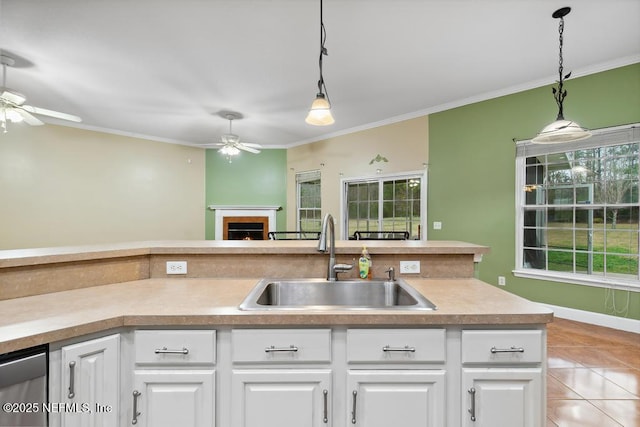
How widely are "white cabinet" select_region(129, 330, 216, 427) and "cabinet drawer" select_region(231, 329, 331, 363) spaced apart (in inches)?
4.2

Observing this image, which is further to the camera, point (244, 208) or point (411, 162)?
point (244, 208)

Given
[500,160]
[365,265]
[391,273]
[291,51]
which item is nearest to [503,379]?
[391,273]

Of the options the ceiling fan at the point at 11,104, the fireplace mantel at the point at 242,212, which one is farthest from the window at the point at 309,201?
the ceiling fan at the point at 11,104

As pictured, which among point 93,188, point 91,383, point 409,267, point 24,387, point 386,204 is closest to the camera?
point 24,387

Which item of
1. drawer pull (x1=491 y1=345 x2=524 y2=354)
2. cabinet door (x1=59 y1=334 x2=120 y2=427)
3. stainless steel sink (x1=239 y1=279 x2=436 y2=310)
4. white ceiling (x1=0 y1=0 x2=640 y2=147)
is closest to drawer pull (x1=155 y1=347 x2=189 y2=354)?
cabinet door (x1=59 y1=334 x2=120 y2=427)

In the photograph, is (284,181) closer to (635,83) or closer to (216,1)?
(216,1)

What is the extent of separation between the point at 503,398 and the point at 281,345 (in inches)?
34.4

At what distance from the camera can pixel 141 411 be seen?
1.11 m

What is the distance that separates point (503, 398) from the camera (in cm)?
112

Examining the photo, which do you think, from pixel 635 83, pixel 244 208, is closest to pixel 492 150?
pixel 635 83

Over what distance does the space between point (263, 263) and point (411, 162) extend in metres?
3.57

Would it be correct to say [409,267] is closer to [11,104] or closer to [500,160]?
[500,160]

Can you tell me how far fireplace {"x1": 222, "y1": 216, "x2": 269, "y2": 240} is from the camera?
641cm

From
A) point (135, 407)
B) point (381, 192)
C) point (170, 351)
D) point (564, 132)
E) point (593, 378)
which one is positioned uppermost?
point (564, 132)
